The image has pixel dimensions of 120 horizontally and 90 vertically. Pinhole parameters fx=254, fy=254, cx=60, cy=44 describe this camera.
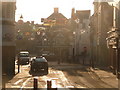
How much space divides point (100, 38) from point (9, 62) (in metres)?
16.4

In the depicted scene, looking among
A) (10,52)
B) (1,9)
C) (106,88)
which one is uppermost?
(1,9)

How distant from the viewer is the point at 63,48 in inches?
2589

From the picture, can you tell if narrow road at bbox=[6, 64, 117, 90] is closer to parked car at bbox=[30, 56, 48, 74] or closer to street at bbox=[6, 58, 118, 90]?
street at bbox=[6, 58, 118, 90]

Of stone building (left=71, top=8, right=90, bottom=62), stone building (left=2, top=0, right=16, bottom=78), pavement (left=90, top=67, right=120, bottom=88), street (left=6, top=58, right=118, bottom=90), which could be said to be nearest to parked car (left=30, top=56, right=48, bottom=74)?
stone building (left=2, top=0, right=16, bottom=78)

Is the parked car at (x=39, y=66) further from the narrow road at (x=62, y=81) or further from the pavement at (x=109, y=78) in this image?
the pavement at (x=109, y=78)

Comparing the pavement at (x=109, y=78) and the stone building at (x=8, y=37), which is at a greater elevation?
the stone building at (x=8, y=37)

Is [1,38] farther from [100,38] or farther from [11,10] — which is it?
[100,38]

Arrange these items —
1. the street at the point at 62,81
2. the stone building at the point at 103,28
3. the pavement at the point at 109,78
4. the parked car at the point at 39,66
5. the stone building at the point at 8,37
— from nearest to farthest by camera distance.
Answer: the street at the point at 62,81
the pavement at the point at 109,78
the stone building at the point at 8,37
the parked car at the point at 39,66
the stone building at the point at 103,28

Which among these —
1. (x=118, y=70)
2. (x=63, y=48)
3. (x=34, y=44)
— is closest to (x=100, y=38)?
(x=118, y=70)

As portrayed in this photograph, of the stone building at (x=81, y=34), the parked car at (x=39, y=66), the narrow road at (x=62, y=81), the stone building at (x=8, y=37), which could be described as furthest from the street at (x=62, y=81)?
the stone building at (x=81, y=34)

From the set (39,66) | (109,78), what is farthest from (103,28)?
(109,78)

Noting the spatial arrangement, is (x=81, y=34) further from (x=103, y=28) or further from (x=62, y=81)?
(x=62, y=81)

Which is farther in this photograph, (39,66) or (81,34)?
(81,34)

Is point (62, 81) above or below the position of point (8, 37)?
below
